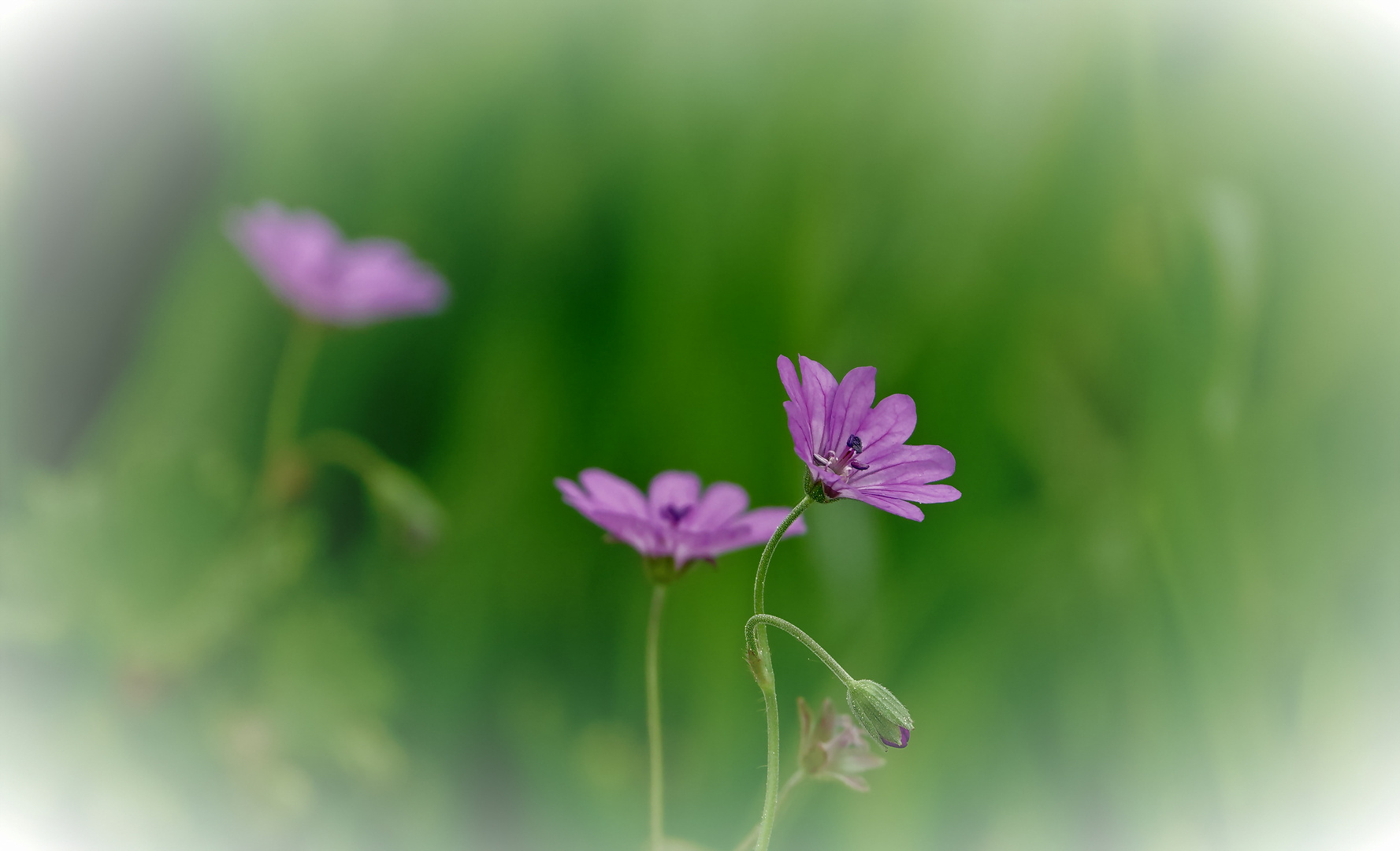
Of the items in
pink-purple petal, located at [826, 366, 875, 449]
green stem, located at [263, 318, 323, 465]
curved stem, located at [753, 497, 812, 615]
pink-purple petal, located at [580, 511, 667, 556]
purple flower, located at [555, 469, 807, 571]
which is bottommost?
curved stem, located at [753, 497, 812, 615]

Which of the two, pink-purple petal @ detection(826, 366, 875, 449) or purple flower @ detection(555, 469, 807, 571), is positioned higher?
pink-purple petal @ detection(826, 366, 875, 449)

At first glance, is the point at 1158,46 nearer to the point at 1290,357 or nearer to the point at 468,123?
the point at 1290,357

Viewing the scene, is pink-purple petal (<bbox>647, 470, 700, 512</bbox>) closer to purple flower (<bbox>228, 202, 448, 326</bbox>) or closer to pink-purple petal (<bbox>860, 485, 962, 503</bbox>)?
pink-purple petal (<bbox>860, 485, 962, 503</bbox>)

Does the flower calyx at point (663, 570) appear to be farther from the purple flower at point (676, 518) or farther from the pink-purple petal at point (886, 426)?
the pink-purple petal at point (886, 426)

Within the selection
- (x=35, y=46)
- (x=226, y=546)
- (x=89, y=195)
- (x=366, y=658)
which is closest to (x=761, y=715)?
(x=366, y=658)

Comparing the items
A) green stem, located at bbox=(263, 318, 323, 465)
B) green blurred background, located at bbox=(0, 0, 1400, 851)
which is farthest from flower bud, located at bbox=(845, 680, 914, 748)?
green stem, located at bbox=(263, 318, 323, 465)

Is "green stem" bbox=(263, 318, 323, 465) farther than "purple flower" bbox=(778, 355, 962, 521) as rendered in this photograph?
Yes

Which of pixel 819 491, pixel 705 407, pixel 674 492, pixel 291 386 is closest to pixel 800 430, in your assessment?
pixel 819 491
